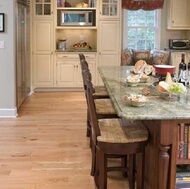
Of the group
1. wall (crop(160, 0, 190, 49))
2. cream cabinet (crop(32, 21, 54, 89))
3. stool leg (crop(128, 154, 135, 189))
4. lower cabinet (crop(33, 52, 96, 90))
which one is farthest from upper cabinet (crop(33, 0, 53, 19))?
stool leg (crop(128, 154, 135, 189))

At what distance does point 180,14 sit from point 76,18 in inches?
91.0

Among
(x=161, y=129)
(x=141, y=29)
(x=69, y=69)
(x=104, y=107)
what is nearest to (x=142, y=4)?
(x=141, y=29)

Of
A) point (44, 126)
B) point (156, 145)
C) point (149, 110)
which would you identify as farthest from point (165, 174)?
point (44, 126)

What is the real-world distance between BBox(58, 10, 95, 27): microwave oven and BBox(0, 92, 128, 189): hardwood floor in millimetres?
2211

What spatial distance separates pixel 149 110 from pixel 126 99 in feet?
0.90

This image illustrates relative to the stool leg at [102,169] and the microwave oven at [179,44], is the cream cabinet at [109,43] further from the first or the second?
the stool leg at [102,169]

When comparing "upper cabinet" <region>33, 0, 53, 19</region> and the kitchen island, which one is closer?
the kitchen island

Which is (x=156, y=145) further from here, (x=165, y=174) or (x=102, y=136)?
(x=102, y=136)

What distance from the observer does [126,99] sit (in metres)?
2.52

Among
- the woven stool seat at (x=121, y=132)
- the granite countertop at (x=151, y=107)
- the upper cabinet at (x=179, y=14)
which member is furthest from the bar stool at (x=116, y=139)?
the upper cabinet at (x=179, y=14)

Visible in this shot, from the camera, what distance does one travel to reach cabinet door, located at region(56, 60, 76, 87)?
7.64 m

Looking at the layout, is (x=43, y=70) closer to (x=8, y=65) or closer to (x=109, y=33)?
(x=109, y=33)

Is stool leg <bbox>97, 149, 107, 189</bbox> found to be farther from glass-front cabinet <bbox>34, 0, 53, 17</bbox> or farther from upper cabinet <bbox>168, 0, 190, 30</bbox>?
upper cabinet <bbox>168, 0, 190, 30</bbox>

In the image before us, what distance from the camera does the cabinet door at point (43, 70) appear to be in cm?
759
